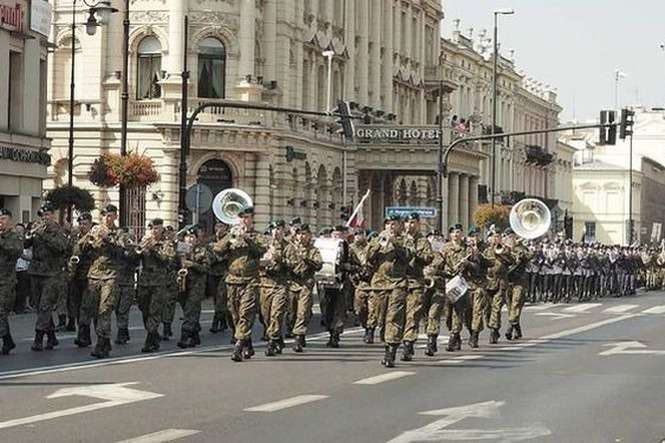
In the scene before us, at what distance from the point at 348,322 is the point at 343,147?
122ft

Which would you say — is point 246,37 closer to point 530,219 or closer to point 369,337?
point 530,219

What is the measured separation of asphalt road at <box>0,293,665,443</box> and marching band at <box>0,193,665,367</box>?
0.43m

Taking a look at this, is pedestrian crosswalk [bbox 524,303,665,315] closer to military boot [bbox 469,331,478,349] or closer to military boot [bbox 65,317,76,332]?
military boot [bbox 469,331,478,349]

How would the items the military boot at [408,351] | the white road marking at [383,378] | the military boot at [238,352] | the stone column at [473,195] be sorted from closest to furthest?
the white road marking at [383,378]
the military boot at [238,352]
the military boot at [408,351]
the stone column at [473,195]

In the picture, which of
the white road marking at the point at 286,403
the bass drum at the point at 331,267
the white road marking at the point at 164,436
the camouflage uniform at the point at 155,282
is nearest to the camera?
the white road marking at the point at 164,436

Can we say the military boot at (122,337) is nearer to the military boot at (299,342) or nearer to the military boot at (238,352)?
the military boot at (299,342)

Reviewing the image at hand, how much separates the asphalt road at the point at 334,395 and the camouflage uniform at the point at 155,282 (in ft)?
1.70

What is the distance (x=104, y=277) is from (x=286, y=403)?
6.12 m

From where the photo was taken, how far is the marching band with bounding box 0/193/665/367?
787 inches

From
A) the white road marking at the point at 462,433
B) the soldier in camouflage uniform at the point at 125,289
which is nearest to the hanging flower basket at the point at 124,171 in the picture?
the soldier in camouflage uniform at the point at 125,289

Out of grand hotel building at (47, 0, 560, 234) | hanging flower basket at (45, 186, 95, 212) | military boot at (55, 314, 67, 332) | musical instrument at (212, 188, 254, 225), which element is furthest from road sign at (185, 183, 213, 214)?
grand hotel building at (47, 0, 560, 234)

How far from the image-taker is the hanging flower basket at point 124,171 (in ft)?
137

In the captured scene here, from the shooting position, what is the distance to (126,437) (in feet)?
40.2

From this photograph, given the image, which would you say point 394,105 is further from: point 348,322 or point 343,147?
point 348,322
